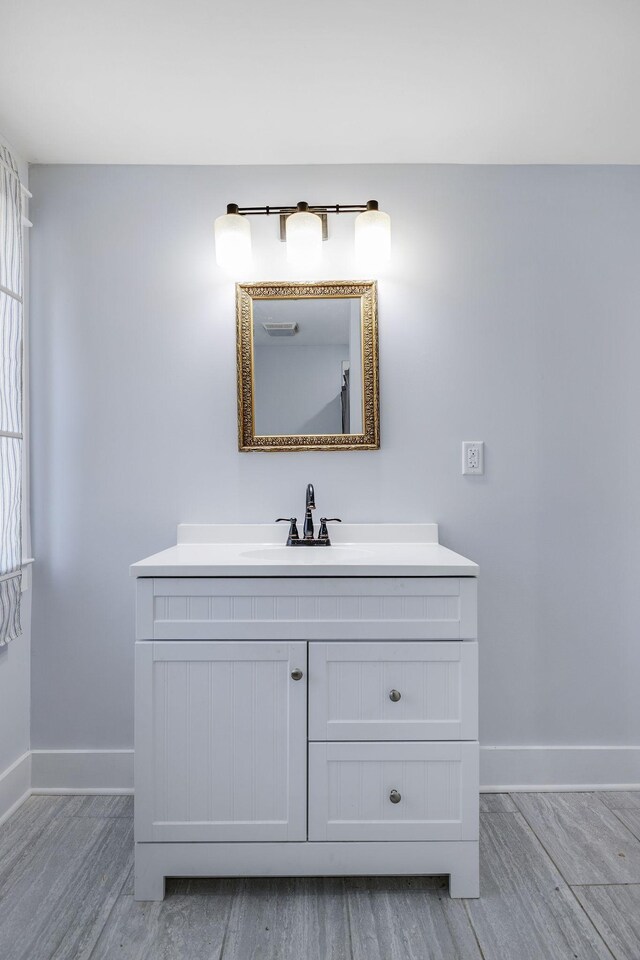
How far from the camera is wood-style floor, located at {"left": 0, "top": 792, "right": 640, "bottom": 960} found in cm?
141

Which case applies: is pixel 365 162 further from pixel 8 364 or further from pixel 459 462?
pixel 8 364

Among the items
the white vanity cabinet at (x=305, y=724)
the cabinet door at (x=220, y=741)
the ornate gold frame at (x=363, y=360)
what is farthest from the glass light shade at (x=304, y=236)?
the cabinet door at (x=220, y=741)

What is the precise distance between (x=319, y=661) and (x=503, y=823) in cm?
91

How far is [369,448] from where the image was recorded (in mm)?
2156

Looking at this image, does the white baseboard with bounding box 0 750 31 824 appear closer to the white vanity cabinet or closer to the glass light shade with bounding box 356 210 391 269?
the white vanity cabinet

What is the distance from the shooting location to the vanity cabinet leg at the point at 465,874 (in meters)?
1.58

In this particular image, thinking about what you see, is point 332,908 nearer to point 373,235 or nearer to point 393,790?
point 393,790

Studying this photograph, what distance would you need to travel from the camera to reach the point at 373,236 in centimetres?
203

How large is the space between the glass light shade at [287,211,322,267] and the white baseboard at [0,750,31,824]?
1.92m

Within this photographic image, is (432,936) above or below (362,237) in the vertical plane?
below

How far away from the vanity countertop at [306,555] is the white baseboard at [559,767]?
793 mm

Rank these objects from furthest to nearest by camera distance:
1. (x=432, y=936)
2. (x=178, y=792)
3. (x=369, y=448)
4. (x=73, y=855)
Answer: (x=369, y=448), (x=73, y=855), (x=178, y=792), (x=432, y=936)

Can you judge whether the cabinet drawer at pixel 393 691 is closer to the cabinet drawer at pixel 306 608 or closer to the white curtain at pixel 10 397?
the cabinet drawer at pixel 306 608

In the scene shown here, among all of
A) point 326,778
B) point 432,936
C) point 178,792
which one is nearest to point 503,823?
point 432,936
